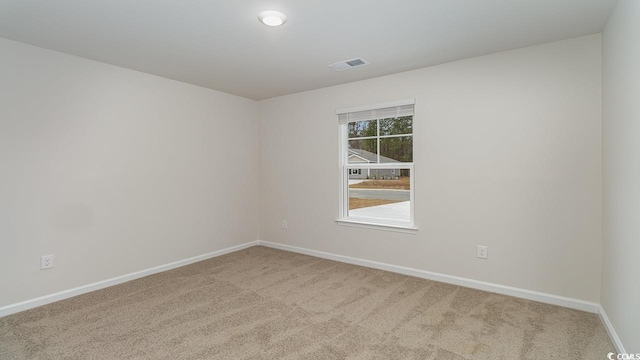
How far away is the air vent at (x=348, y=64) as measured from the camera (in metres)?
3.21

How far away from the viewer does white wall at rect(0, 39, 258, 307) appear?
2.70 meters

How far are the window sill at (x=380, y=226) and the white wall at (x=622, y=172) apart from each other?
1642mm

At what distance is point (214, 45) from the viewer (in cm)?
279

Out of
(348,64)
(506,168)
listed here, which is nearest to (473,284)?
(506,168)

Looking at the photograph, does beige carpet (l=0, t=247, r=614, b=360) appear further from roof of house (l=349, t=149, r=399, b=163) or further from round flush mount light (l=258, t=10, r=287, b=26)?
round flush mount light (l=258, t=10, r=287, b=26)

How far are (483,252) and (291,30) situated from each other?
107 inches

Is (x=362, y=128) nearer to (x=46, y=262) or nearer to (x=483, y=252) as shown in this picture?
(x=483, y=252)

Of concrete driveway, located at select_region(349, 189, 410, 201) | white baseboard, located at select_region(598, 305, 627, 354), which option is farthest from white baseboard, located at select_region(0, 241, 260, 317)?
white baseboard, located at select_region(598, 305, 627, 354)

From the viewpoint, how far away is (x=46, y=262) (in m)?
2.86

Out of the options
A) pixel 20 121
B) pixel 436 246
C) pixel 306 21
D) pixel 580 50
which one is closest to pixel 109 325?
pixel 20 121

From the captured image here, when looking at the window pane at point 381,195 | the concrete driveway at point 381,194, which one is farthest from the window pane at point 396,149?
the concrete driveway at point 381,194

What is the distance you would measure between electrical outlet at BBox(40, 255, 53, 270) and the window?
3.02 meters

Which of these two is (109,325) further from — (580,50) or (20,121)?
(580,50)

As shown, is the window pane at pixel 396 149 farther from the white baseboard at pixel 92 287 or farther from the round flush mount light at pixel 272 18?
the white baseboard at pixel 92 287
